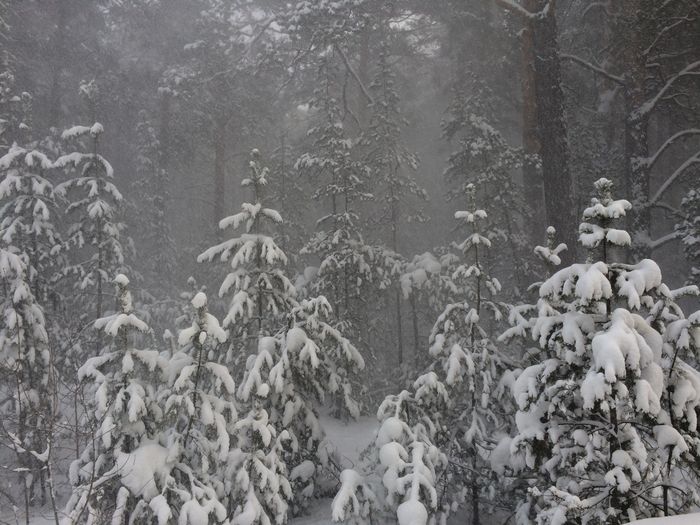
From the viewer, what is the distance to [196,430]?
255 inches

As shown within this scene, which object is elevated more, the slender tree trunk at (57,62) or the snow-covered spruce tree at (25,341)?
the slender tree trunk at (57,62)

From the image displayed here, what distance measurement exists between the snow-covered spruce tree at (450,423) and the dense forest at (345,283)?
0.16 feet

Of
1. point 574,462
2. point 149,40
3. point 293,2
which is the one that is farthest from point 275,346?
point 149,40

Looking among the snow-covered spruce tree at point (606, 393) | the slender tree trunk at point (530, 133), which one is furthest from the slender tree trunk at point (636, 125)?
the snow-covered spruce tree at point (606, 393)

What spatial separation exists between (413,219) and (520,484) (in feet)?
33.9

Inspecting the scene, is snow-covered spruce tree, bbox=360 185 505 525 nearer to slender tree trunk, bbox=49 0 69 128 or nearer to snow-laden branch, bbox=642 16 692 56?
snow-laden branch, bbox=642 16 692 56

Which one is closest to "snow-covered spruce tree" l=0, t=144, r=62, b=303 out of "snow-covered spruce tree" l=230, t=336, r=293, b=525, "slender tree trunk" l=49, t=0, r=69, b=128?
"snow-covered spruce tree" l=230, t=336, r=293, b=525

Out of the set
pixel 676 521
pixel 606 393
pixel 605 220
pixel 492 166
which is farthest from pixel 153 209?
pixel 676 521

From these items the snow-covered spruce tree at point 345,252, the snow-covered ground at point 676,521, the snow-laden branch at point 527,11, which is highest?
the snow-laden branch at point 527,11

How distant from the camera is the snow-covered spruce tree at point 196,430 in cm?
587

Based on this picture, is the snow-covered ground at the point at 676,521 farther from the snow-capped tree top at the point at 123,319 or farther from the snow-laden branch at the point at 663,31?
the snow-laden branch at the point at 663,31

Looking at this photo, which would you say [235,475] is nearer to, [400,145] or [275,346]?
[275,346]

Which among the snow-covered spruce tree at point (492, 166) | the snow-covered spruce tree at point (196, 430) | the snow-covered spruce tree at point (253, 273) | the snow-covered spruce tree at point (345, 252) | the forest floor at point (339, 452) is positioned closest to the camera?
the snow-covered spruce tree at point (196, 430)

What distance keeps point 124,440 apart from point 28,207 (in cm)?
766
